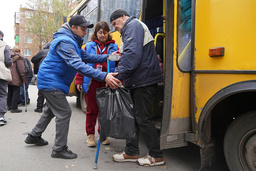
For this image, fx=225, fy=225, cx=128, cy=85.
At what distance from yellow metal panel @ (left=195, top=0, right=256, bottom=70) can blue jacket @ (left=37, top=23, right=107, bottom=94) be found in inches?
48.1

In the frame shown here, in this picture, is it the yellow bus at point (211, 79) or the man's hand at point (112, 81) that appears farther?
the man's hand at point (112, 81)

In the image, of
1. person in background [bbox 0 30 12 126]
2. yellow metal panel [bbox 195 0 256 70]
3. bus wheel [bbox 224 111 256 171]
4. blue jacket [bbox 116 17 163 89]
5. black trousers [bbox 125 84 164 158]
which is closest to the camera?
yellow metal panel [bbox 195 0 256 70]

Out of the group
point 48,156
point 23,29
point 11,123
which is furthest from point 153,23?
point 23,29

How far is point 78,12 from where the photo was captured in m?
6.79

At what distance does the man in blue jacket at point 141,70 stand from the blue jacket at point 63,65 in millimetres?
361

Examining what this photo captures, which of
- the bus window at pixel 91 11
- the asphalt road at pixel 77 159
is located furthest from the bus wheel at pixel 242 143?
the bus window at pixel 91 11

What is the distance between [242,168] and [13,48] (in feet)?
21.9

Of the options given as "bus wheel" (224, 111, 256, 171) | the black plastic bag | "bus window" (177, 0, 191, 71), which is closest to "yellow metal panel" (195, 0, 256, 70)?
"bus window" (177, 0, 191, 71)

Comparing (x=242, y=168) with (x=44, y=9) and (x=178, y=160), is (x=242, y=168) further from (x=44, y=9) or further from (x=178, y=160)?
(x=44, y=9)

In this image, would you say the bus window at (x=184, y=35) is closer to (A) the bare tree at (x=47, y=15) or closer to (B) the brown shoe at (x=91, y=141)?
(B) the brown shoe at (x=91, y=141)

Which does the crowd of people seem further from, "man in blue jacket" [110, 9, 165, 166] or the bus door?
the bus door

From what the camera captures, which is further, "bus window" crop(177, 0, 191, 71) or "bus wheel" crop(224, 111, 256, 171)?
"bus window" crop(177, 0, 191, 71)

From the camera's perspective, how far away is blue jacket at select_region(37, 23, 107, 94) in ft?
9.44

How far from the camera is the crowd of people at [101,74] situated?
9.03 ft
